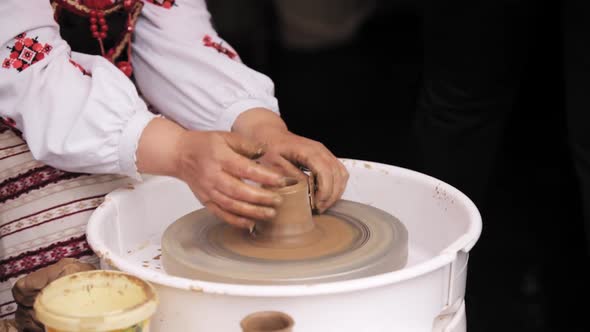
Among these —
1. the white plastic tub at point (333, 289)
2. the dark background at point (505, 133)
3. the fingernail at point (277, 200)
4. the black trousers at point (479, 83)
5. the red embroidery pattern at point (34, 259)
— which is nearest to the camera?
the white plastic tub at point (333, 289)

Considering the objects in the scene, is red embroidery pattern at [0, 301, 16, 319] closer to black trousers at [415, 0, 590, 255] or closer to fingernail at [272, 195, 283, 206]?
fingernail at [272, 195, 283, 206]

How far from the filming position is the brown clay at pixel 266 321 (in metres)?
0.71

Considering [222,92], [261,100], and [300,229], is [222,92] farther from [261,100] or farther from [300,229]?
[300,229]

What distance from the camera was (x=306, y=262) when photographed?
0.90m

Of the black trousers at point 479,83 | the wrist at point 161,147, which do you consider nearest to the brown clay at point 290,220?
the wrist at point 161,147

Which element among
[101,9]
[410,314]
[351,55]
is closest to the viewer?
[410,314]

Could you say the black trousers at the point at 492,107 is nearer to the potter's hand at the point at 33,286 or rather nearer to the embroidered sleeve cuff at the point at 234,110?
the embroidered sleeve cuff at the point at 234,110

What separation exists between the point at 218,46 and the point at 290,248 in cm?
44

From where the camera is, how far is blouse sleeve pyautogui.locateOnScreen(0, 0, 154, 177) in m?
0.95

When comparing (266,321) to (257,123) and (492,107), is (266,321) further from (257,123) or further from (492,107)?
(492,107)

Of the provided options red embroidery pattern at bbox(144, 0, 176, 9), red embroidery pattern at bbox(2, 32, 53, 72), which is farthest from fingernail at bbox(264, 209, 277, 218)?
red embroidery pattern at bbox(144, 0, 176, 9)

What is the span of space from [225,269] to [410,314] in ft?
0.72

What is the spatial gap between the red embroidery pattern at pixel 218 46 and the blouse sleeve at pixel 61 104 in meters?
0.28

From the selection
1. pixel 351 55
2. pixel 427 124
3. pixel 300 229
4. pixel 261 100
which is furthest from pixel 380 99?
pixel 300 229
